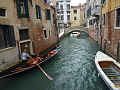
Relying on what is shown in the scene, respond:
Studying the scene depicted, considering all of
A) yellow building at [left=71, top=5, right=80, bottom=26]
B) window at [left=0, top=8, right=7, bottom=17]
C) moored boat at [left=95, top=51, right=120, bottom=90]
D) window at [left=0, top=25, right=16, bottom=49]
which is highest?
yellow building at [left=71, top=5, right=80, bottom=26]

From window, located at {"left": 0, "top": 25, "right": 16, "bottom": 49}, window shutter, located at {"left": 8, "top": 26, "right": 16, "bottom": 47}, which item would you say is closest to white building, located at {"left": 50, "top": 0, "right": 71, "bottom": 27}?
window shutter, located at {"left": 8, "top": 26, "right": 16, "bottom": 47}

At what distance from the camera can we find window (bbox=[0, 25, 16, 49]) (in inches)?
261

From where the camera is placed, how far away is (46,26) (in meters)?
12.8

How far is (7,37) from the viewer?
712 centimetres

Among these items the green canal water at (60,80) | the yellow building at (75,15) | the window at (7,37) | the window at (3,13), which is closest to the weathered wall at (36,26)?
the window at (7,37)

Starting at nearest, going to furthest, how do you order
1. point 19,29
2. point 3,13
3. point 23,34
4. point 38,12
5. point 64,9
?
point 3,13 < point 19,29 < point 23,34 < point 38,12 < point 64,9

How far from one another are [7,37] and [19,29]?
1.19m

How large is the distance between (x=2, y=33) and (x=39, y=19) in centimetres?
478

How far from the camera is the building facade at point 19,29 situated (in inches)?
264

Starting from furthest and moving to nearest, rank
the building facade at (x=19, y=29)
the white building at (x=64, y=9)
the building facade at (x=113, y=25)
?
the white building at (x=64, y=9)
the building facade at (x=113, y=25)
the building facade at (x=19, y=29)

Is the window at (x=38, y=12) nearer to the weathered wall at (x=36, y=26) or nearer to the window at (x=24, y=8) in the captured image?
the weathered wall at (x=36, y=26)

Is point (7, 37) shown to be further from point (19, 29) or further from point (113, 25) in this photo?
point (113, 25)

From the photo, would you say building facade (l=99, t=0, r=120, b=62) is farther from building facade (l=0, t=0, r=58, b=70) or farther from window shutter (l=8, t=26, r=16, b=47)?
window shutter (l=8, t=26, r=16, b=47)

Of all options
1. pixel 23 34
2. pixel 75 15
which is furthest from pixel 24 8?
pixel 75 15
